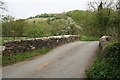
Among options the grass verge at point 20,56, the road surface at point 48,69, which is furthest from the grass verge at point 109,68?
the grass verge at point 20,56

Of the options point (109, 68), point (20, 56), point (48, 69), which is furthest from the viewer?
point (20, 56)

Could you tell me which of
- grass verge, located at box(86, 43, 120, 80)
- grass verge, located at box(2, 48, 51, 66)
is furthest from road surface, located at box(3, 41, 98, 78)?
grass verge, located at box(86, 43, 120, 80)

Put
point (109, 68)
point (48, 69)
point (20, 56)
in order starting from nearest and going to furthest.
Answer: point (109, 68), point (48, 69), point (20, 56)

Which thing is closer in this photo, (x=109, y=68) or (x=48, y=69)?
(x=109, y=68)

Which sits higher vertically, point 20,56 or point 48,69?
point 20,56

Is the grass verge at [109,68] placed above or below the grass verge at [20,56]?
above

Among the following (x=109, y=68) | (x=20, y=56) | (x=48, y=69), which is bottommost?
(x=48, y=69)

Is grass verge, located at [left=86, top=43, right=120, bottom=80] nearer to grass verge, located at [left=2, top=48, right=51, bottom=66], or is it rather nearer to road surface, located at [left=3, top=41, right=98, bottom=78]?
road surface, located at [left=3, top=41, right=98, bottom=78]

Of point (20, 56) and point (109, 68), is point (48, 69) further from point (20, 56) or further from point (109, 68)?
point (20, 56)

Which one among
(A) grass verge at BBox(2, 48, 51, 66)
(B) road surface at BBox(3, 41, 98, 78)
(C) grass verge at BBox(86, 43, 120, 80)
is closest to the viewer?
(C) grass verge at BBox(86, 43, 120, 80)

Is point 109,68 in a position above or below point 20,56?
above

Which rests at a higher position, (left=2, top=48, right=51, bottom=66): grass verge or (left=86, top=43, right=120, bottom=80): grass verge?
(left=86, top=43, right=120, bottom=80): grass verge

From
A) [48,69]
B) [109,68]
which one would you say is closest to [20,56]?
[48,69]

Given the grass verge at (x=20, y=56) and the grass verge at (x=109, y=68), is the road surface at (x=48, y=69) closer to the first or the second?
the grass verge at (x=20, y=56)
